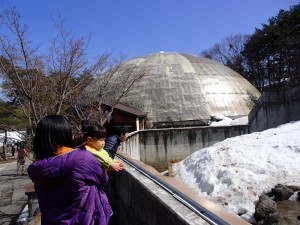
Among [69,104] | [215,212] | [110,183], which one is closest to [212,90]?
[69,104]

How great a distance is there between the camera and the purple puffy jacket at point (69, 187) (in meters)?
2.36

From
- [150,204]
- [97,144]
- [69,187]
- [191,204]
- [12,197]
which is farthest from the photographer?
[12,197]

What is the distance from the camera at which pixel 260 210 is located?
763cm

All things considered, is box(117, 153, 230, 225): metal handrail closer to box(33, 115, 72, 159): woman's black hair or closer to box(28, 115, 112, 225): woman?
box(28, 115, 112, 225): woman

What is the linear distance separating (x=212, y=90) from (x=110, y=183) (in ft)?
115

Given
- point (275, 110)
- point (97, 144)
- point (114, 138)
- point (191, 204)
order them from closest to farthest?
point (191, 204)
point (97, 144)
point (114, 138)
point (275, 110)

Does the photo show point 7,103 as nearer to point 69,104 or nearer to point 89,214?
point 69,104

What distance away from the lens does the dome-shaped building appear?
1438 inches

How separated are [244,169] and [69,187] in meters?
8.92

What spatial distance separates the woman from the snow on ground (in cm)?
625

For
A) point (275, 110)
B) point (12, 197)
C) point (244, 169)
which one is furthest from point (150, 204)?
point (275, 110)

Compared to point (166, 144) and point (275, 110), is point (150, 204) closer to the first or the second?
point (166, 144)

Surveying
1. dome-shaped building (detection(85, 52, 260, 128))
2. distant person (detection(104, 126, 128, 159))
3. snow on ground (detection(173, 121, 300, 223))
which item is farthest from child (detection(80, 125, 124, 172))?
dome-shaped building (detection(85, 52, 260, 128))

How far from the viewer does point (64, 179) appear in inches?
93.6
